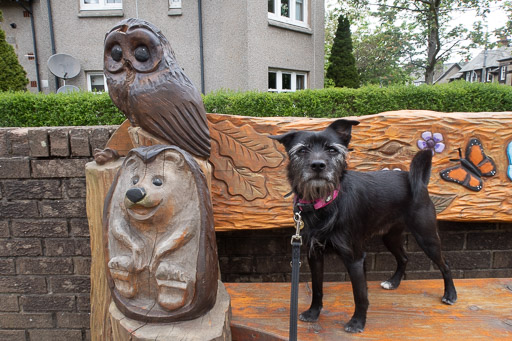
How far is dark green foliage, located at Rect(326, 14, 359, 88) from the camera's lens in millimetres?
11469

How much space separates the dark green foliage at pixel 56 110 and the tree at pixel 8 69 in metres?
3.21

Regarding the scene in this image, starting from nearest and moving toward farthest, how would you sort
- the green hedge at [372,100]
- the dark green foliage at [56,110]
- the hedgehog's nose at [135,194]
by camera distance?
the hedgehog's nose at [135,194]
the dark green foliage at [56,110]
the green hedge at [372,100]

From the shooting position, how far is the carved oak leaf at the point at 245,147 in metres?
2.42

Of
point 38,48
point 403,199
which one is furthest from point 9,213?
point 38,48

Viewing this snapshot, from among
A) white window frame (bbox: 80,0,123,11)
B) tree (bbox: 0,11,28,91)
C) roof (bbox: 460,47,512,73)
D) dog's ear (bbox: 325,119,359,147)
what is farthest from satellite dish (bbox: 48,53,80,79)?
roof (bbox: 460,47,512,73)

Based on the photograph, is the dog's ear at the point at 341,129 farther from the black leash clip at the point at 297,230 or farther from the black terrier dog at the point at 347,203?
the black leash clip at the point at 297,230

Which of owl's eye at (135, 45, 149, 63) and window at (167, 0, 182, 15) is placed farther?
window at (167, 0, 182, 15)

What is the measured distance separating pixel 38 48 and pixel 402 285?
9322 millimetres

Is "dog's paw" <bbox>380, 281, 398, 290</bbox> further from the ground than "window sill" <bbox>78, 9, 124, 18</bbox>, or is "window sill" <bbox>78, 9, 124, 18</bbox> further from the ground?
"window sill" <bbox>78, 9, 124, 18</bbox>

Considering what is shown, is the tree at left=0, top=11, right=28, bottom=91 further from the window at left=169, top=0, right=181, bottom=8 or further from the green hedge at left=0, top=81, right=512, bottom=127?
the window at left=169, top=0, right=181, bottom=8

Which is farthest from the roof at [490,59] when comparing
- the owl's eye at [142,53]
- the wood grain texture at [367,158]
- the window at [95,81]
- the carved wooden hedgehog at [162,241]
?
the carved wooden hedgehog at [162,241]

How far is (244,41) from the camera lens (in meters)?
7.26

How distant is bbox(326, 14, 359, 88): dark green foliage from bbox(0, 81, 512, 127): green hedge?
7832 millimetres

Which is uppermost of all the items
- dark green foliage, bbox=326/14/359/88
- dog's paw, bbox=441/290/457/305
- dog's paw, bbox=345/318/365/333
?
dark green foliage, bbox=326/14/359/88
